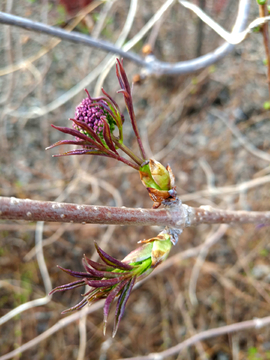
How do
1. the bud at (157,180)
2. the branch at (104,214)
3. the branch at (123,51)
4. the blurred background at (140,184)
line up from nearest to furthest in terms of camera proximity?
the branch at (104,214), the bud at (157,180), the branch at (123,51), the blurred background at (140,184)

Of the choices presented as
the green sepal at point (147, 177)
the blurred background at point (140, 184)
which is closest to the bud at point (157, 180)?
the green sepal at point (147, 177)

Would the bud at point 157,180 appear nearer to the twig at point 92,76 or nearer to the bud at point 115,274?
the bud at point 115,274

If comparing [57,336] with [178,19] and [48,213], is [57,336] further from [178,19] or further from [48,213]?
[178,19]

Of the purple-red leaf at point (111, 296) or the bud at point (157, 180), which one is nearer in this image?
the purple-red leaf at point (111, 296)

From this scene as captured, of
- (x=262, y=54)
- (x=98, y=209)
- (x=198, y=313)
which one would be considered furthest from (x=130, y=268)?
(x=262, y=54)

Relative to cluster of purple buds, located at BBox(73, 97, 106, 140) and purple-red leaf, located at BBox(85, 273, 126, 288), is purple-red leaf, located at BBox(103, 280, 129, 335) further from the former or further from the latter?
cluster of purple buds, located at BBox(73, 97, 106, 140)

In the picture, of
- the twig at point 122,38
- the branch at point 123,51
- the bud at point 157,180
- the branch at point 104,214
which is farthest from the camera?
the twig at point 122,38

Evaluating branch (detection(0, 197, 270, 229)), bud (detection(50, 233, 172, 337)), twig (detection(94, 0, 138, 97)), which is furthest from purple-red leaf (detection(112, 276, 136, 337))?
twig (detection(94, 0, 138, 97))
